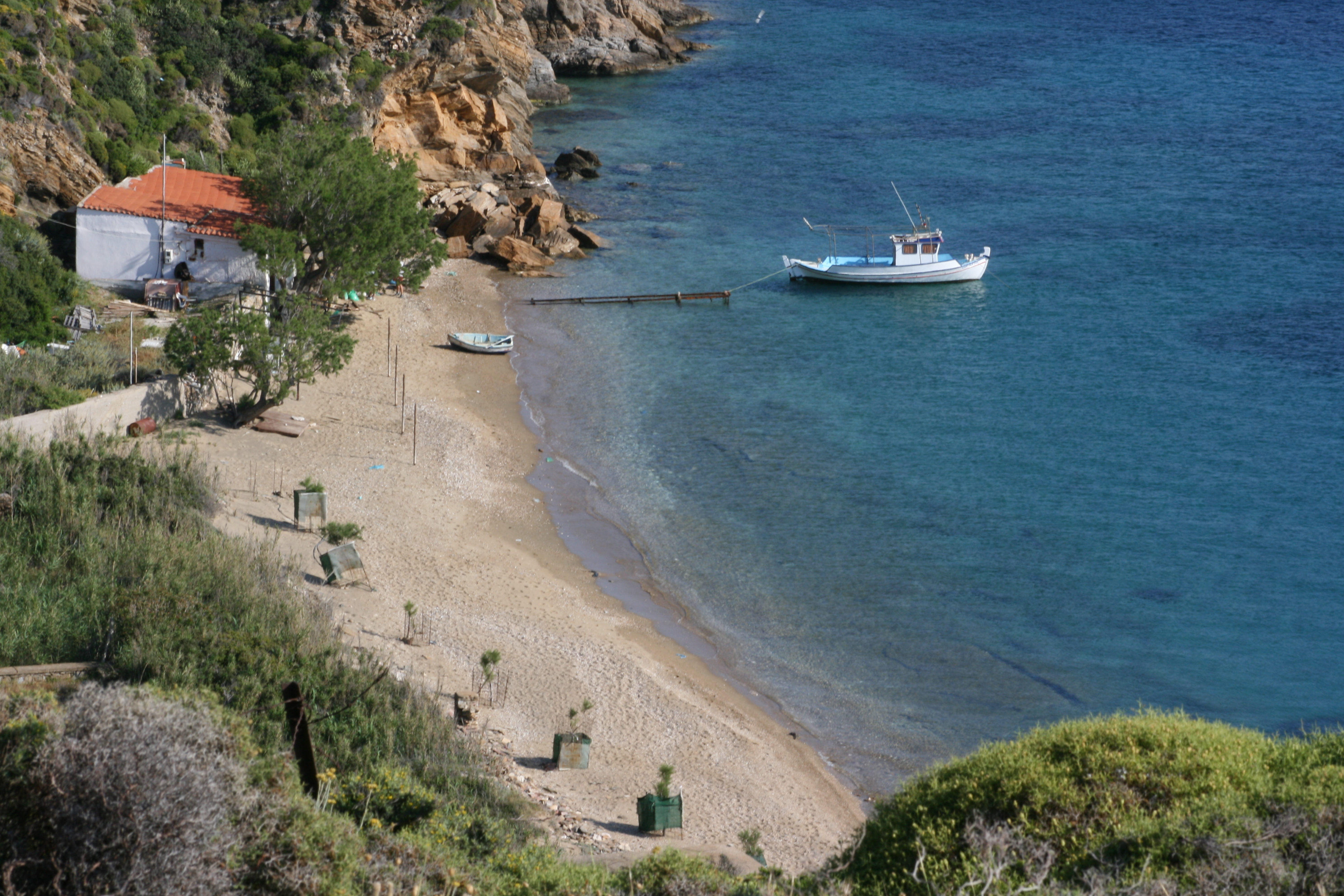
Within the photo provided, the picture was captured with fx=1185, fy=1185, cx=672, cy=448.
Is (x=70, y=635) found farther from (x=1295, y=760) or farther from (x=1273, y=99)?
(x=1273, y=99)

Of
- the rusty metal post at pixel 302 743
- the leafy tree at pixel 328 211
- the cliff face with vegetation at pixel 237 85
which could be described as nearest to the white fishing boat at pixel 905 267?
the cliff face with vegetation at pixel 237 85

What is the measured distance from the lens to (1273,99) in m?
74.4

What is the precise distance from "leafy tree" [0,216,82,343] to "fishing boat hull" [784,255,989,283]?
90.1 feet

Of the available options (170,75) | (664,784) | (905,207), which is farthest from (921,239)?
(664,784)

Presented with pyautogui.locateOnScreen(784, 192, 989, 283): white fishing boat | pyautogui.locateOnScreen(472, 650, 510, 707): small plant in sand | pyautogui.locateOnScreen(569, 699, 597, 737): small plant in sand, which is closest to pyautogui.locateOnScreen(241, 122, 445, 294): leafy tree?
pyautogui.locateOnScreen(472, 650, 510, 707): small plant in sand

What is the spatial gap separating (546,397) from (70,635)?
20.5m

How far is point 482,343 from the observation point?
126 feet

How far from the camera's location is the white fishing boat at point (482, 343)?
3822cm

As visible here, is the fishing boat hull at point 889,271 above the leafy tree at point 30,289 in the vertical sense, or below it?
above

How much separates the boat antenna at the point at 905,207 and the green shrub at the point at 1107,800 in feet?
126

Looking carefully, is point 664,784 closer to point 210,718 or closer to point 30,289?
point 210,718

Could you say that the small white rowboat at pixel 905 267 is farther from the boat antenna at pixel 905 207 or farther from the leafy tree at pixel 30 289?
the leafy tree at pixel 30 289

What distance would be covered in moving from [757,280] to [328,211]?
65.1 ft

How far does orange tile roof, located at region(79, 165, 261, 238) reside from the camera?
110 feet
